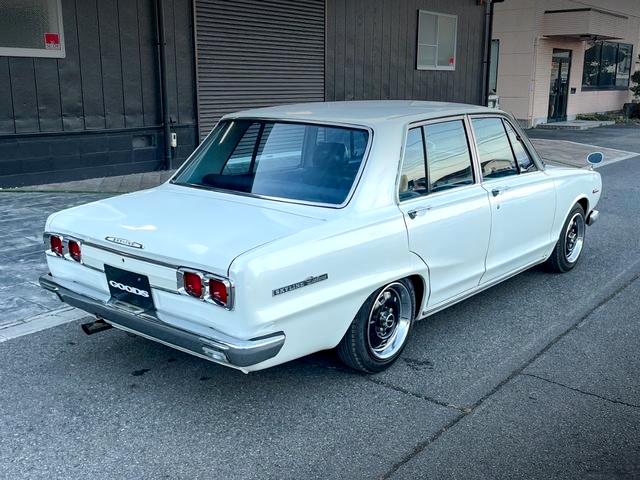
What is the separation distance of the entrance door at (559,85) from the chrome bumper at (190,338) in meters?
22.5

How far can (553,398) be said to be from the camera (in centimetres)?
402

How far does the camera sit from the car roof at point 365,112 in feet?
14.9

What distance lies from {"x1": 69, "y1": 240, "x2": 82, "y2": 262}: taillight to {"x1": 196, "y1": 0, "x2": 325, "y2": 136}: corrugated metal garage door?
8133mm

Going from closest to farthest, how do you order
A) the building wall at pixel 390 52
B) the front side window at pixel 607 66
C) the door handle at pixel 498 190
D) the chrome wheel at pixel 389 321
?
the chrome wheel at pixel 389 321
the door handle at pixel 498 190
the building wall at pixel 390 52
the front side window at pixel 607 66

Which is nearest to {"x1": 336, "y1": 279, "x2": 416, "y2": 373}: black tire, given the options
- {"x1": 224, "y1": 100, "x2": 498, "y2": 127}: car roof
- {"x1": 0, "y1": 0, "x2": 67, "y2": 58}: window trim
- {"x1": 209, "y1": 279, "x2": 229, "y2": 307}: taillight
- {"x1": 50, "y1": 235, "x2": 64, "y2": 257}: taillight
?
{"x1": 209, "y1": 279, "x2": 229, "y2": 307}: taillight

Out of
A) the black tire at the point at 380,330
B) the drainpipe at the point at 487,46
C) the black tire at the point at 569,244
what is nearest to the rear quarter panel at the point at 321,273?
the black tire at the point at 380,330

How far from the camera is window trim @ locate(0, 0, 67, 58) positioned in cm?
950

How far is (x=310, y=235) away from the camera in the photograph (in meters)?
3.71

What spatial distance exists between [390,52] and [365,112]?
11526mm

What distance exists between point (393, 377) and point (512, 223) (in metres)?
1.71

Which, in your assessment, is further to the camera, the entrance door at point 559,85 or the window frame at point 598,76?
the window frame at point 598,76

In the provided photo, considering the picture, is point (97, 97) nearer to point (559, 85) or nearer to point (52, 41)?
point (52, 41)

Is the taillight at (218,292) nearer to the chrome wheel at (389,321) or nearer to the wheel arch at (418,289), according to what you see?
the chrome wheel at (389,321)

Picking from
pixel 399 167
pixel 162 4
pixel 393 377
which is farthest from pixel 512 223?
pixel 162 4
